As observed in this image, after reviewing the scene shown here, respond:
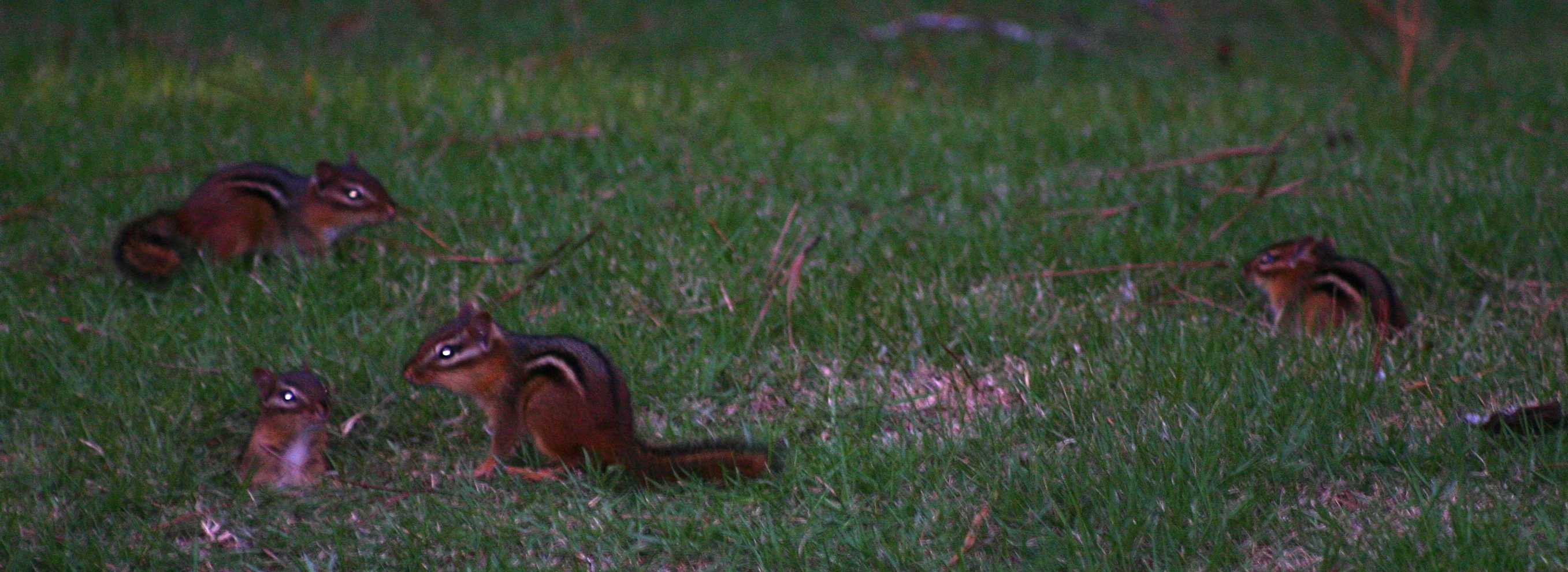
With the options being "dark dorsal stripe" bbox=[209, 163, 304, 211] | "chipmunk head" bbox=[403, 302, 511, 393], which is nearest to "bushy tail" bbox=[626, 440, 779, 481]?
"chipmunk head" bbox=[403, 302, 511, 393]

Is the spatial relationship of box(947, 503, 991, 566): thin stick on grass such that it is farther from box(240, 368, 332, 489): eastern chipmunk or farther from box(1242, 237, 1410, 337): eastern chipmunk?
box(240, 368, 332, 489): eastern chipmunk

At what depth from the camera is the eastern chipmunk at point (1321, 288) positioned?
5.12 meters

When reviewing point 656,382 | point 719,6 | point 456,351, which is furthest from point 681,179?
point 719,6

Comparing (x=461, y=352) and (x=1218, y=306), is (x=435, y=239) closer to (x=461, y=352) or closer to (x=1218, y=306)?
(x=461, y=352)

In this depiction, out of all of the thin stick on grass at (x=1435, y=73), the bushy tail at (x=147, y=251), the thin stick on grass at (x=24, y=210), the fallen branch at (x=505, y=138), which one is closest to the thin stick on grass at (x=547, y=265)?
the bushy tail at (x=147, y=251)

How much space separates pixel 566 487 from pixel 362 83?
195 inches

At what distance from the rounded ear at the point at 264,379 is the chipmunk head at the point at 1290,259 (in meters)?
3.50

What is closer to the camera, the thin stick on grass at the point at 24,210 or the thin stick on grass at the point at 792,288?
the thin stick on grass at the point at 792,288

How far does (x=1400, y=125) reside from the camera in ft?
26.1

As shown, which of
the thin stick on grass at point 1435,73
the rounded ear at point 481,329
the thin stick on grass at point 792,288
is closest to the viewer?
the rounded ear at point 481,329

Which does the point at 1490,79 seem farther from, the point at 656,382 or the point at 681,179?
the point at 656,382

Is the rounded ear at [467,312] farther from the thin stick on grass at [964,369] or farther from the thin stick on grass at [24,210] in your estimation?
the thin stick on grass at [24,210]

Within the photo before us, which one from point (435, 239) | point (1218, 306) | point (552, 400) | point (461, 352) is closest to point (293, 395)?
point (461, 352)

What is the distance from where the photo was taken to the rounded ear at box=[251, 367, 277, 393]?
4.54 metres
